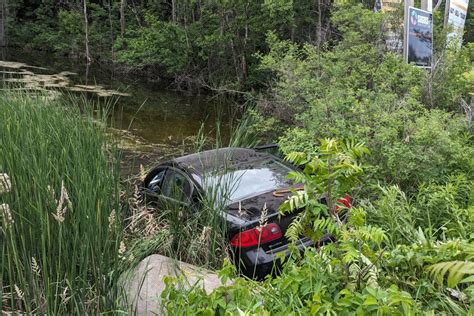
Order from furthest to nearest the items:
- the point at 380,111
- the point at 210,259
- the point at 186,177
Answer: the point at 380,111
the point at 186,177
the point at 210,259

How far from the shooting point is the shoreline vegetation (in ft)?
6.97

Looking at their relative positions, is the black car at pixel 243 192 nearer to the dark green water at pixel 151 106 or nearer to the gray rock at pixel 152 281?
the gray rock at pixel 152 281

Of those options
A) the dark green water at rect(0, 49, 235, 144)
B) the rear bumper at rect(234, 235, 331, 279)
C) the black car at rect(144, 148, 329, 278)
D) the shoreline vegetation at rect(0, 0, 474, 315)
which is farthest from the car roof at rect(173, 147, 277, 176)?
the dark green water at rect(0, 49, 235, 144)

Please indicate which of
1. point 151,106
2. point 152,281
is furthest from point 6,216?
point 151,106

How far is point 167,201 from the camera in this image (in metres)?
3.75

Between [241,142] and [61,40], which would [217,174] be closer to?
[241,142]

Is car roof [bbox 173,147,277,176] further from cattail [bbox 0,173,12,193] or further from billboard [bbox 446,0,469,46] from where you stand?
billboard [bbox 446,0,469,46]

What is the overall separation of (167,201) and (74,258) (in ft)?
4.61

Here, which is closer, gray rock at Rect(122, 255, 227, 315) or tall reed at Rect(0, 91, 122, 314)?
tall reed at Rect(0, 91, 122, 314)

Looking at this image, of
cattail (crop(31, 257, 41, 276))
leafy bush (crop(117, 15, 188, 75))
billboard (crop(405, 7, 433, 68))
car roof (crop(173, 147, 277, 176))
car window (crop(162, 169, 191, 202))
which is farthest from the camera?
leafy bush (crop(117, 15, 188, 75))

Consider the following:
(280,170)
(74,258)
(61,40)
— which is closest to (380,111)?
(280,170)

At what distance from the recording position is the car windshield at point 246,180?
3660 mm

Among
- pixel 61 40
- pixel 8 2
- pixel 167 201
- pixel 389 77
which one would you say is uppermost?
pixel 8 2

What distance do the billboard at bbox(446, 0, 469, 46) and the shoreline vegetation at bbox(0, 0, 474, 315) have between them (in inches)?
10.4
